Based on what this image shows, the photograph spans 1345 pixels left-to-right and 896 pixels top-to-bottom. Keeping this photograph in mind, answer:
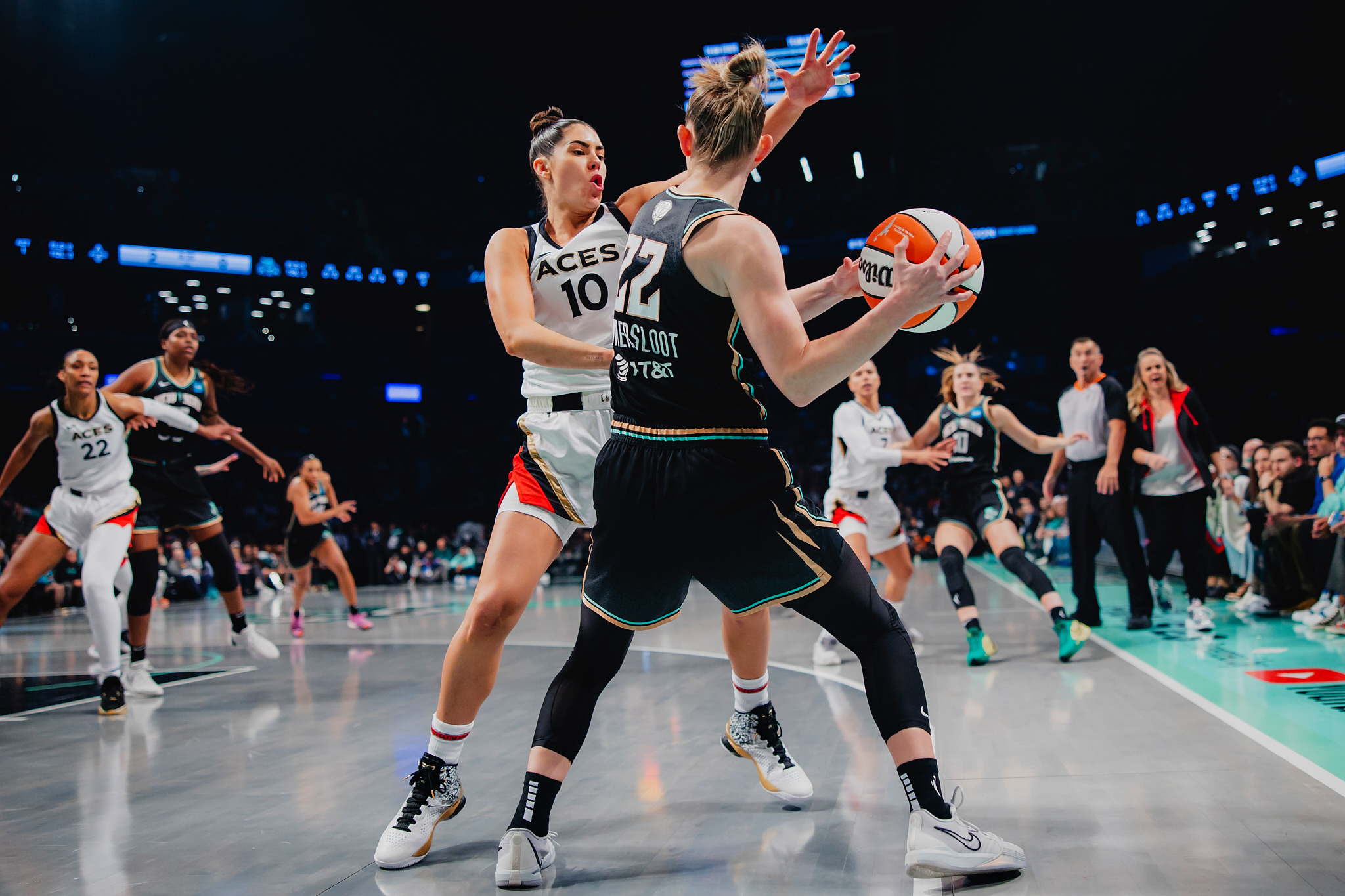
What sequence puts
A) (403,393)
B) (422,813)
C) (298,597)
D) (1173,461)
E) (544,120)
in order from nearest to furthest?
(422,813)
(544,120)
(1173,461)
(298,597)
(403,393)

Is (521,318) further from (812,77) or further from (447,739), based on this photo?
(447,739)

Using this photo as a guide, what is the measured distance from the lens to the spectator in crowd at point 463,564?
17969mm

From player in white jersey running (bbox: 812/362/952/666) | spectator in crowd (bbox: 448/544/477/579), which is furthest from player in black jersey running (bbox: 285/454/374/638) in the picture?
spectator in crowd (bbox: 448/544/477/579)

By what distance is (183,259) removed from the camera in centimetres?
2361

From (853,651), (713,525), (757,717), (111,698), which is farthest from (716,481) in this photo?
(111,698)

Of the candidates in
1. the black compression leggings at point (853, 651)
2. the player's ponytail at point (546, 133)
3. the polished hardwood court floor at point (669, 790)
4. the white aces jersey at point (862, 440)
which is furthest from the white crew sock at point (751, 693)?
the white aces jersey at point (862, 440)

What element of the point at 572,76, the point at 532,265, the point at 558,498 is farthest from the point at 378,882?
the point at 572,76

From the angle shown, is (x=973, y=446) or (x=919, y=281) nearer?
(x=919, y=281)

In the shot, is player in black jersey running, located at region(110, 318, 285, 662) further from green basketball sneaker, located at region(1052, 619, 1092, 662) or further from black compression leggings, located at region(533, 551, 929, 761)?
green basketball sneaker, located at region(1052, 619, 1092, 662)

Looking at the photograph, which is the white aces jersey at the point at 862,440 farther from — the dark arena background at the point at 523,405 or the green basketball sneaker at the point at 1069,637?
the green basketball sneaker at the point at 1069,637

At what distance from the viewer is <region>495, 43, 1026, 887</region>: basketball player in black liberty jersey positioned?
6.99 feet

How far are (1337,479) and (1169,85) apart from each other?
18.4 m

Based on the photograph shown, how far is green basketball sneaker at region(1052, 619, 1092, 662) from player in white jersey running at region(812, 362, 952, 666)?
982 millimetres

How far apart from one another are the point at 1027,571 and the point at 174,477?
18.2 ft
